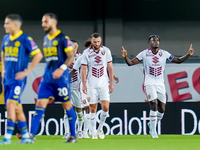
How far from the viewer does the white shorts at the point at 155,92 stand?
9766 mm

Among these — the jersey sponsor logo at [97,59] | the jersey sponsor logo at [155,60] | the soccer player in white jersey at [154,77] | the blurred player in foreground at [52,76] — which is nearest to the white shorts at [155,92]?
the soccer player in white jersey at [154,77]

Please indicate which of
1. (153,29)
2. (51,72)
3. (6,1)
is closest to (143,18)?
(153,29)

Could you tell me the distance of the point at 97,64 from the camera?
9.37 m

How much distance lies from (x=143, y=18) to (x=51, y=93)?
9.84 metres

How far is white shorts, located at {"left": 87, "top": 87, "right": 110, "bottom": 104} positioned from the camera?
9.34 metres

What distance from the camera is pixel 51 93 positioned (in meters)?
7.05

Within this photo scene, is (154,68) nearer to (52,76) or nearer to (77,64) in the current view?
(77,64)

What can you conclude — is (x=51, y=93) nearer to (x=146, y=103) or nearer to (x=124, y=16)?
(x=146, y=103)

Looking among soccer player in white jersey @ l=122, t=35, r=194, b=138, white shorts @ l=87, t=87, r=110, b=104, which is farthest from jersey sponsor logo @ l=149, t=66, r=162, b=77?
white shorts @ l=87, t=87, r=110, b=104

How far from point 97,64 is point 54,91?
2.40 metres

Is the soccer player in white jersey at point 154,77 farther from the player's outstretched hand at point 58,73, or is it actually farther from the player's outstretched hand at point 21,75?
the player's outstretched hand at point 21,75

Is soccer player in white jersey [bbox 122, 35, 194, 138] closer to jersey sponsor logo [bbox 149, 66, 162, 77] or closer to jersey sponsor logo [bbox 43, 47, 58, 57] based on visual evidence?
jersey sponsor logo [bbox 149, 66, 162, 77]

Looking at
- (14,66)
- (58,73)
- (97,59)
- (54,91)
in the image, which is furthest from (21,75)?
(97,59)

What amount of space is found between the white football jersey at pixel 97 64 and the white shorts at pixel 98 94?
80mm
